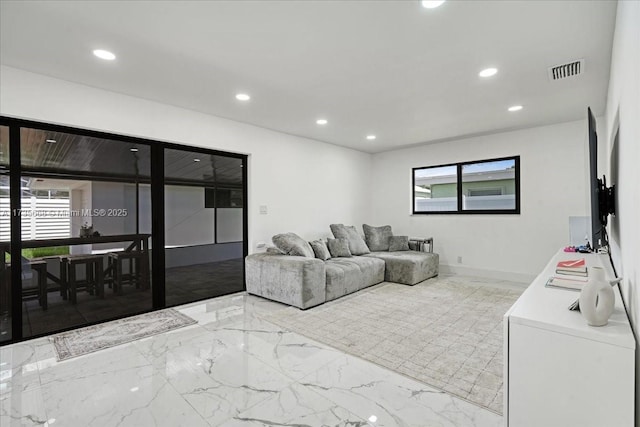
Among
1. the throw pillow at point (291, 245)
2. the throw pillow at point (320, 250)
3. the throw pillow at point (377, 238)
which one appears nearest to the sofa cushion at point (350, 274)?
the throw pillow at point (320, 250)

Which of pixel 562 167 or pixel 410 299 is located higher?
pixel 562 167

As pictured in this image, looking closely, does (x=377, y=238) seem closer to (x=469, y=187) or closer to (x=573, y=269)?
(x=469, y=187)

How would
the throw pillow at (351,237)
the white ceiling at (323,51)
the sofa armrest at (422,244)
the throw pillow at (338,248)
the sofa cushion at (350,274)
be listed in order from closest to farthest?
1. the white ceiling at (323,51)
2. the sofa cushion at (350,274)
3. the throw pillow at (338,248)
4. the throw pillow at (351,237)
5. the sofa armrest at (422,244)

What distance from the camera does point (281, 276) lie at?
396 centimetres

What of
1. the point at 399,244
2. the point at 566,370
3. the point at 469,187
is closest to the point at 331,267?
the point at 399,244

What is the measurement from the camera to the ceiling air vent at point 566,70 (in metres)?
2.78

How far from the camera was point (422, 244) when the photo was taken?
19.3 feet

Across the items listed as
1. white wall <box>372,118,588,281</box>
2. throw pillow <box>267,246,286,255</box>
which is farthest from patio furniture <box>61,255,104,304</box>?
white wall <box>372,118,588,281</box>

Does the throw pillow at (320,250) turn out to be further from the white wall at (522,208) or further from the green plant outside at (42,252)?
the green plant outside at (42,252)

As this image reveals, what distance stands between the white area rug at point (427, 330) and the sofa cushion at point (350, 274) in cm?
13

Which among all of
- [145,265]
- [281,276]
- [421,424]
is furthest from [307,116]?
[421,424]

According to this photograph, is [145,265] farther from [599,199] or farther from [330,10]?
[599,199]

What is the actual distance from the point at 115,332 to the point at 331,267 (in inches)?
99.8

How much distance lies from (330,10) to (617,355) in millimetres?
2306
